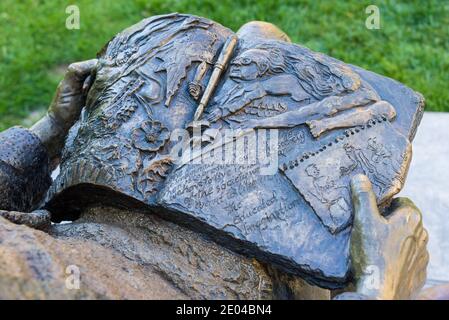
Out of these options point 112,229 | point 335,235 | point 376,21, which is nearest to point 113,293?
point 112,229

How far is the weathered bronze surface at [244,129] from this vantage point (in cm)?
221

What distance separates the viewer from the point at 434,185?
3818mm

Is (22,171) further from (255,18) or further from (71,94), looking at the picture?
(255,18)

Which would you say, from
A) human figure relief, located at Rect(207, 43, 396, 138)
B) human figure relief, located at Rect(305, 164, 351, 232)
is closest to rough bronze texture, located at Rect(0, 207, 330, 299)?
human figure relief, located at Rect(305, 164, 351, 232)

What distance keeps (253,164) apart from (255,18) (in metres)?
3.30

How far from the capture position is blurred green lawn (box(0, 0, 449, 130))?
5.05 m

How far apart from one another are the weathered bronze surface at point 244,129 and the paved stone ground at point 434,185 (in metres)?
1.22

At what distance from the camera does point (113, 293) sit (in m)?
1.87

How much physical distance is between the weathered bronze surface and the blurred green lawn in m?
2.51

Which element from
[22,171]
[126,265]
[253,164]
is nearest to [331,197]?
[253,164]

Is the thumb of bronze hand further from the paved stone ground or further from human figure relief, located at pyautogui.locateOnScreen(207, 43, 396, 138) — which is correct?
the paved stone ground

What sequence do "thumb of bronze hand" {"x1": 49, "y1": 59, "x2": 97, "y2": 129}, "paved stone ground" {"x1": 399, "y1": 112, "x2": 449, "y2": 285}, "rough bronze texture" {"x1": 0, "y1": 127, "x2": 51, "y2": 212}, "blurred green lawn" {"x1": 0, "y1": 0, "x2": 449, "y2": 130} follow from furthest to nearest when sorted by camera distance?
1. "blurred green lawn" {"x1": 0, "y1": 0, "x2": 449, "y2": 130}
2. "paved stone ground" {"x1": 399, "y1": 112, "x2": 449, "y2": 285}
3. "thumb of bronze hand" {"x1": 49, "y1": 59, "x2": 97, "y2": 129}
4. "rough bronze texture" {"x1": 0, "y1": 127, "x2": 51, "y2": 212}

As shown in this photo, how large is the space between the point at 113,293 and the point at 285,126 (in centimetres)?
87

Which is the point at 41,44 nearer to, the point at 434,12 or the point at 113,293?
the point at 434,12
